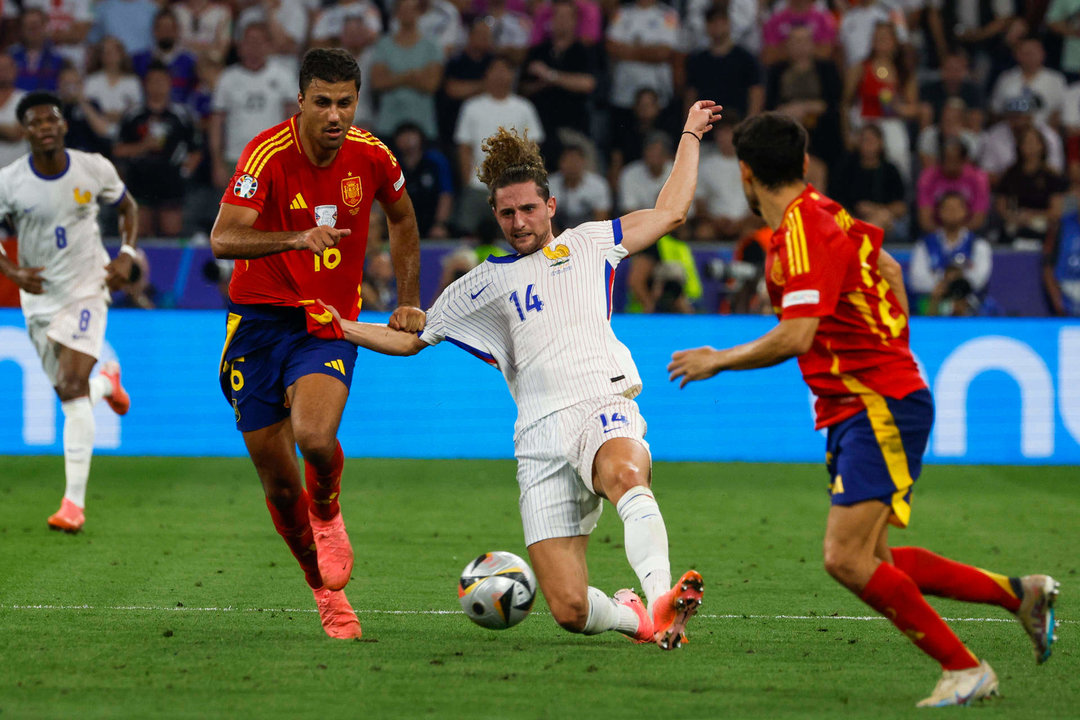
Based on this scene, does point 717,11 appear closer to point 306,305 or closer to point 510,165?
point 510,165

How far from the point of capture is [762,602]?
653cm

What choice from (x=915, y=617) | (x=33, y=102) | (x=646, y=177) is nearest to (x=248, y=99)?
(x=646, y=177)

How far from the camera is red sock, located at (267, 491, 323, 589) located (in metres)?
5.75

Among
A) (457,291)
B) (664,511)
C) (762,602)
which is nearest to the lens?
(457,291)

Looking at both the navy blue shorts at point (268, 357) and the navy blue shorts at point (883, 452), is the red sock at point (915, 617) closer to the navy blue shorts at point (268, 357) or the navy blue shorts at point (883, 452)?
the navy blue shorts at point (883, 452)

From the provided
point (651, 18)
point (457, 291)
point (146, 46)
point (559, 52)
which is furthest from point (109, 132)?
point (457, 291)

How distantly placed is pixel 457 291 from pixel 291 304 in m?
0.71

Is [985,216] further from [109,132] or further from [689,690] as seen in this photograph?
[689,690]

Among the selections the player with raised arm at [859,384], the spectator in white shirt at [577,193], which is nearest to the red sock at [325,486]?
the player with raised arm at [859,384]

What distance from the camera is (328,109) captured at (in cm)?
559

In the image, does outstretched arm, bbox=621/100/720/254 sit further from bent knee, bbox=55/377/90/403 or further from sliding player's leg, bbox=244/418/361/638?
bent knee, bbox=55/377/90/403

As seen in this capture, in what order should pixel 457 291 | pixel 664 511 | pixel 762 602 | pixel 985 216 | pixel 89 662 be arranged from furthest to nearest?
pixel 985 216
pixel 664 511
pixel 762 602
pixel 457 291
pixel 89 662

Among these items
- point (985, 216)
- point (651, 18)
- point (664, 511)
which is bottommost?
point (664, 511)

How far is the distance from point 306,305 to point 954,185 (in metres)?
10.2
